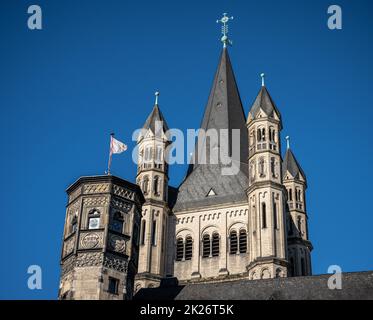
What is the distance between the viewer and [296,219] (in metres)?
59.7

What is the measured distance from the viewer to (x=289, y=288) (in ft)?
124

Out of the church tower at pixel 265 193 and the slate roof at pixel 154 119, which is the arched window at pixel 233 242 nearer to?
the church tower at pixel 265 193

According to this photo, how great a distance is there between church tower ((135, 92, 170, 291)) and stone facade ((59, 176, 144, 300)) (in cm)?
1603

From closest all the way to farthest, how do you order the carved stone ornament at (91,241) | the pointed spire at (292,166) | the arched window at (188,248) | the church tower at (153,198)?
the carved stone ornament at (91,241)
the church tower at (153,198)
the arched window at (188,248)
the pointed spire at (292,166)

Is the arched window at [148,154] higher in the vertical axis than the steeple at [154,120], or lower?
lower

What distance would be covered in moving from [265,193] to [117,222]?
737 inches

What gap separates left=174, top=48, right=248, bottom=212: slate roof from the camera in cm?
5853

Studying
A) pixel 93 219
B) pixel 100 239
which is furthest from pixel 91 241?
pixel 93 219

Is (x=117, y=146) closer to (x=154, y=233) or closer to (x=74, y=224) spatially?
(x=74, y=224)

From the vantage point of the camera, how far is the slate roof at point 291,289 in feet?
121

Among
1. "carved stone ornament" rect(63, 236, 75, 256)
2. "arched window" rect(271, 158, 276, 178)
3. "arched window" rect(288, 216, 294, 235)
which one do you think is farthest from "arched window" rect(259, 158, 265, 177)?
"carved stone ornament" rect(63, 236, 75, 256)

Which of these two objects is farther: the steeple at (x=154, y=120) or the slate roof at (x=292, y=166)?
the slate roof at (x=292, y=166)

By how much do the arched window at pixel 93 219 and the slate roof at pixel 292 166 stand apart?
2799 cm

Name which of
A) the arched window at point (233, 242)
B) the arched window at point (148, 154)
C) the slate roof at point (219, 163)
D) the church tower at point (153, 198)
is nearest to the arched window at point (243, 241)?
the arched window at point (233, 242)
